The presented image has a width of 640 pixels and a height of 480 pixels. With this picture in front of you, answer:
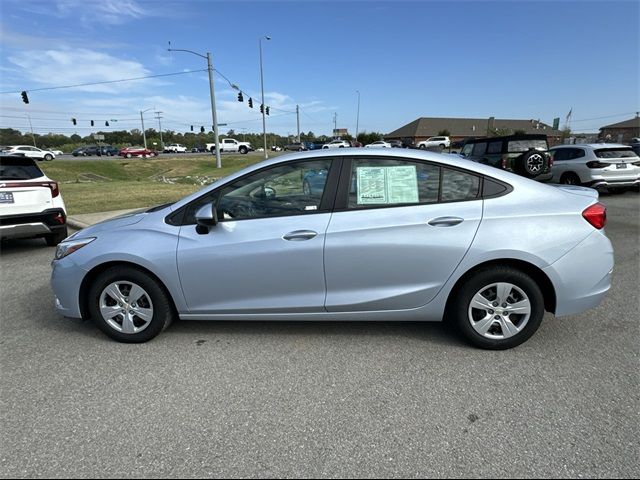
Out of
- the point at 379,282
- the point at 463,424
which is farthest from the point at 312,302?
the point at 463,424

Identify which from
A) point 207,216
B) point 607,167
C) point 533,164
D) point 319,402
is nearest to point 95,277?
point 207,216

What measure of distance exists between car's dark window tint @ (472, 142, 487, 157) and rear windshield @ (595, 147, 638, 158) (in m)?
3.27

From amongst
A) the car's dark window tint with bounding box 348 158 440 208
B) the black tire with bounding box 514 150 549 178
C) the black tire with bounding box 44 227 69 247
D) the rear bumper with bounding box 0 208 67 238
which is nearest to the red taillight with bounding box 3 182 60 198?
the rear bumper with bounding box 0 208 67 238

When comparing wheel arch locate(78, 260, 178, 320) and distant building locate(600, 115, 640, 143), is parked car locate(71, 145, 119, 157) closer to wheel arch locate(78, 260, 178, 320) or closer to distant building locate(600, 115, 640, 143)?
wheel arch locate(78, 260, 178, 320)

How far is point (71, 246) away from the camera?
11.1 feet

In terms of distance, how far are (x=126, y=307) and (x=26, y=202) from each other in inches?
152

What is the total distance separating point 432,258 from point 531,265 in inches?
28.7

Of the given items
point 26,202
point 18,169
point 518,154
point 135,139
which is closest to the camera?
point 26,202

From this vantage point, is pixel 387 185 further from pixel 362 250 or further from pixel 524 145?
pixel 524 145

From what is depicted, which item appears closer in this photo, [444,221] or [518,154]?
[444,221]

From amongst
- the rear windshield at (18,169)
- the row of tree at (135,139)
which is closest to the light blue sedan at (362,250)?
the rear windshield at (18,169)

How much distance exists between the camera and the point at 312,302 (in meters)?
3.15

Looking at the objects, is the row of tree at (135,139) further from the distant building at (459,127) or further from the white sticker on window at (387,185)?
the white sticker on window at (387,185)

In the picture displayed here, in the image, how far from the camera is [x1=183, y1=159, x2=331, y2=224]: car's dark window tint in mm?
3160
